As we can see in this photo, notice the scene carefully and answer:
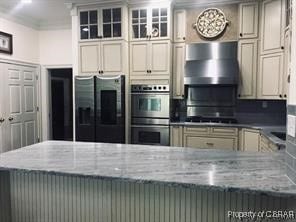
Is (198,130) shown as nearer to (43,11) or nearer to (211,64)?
(211,64)

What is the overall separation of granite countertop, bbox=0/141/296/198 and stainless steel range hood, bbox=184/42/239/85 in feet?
7.38

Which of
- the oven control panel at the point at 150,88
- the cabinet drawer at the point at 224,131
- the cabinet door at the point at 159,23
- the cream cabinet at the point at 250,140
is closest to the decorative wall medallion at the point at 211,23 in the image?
the cabinet door at the point at 159,23

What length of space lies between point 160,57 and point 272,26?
69.7 inches

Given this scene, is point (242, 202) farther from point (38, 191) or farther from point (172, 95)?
point (172, 95)

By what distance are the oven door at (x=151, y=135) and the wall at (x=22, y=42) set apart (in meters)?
2.75

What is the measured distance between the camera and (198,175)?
1.49 meters

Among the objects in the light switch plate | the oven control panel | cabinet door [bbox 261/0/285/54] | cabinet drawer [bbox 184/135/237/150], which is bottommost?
cabinet drawer [bbox 184/135/237/150]

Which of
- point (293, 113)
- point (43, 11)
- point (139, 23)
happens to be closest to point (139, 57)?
point (139, 23)

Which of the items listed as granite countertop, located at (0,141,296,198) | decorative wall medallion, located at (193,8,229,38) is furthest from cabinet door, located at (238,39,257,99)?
granite countertop, located at (0,141,296,198)

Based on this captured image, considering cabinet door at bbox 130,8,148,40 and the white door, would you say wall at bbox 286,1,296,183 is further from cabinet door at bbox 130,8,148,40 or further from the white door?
the white door

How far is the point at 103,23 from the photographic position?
429 cm

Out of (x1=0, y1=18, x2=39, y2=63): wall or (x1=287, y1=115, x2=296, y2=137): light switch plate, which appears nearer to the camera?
(x1=287, y1=115, x2=296, y2=137): light switch plate

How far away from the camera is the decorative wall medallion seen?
420 centimetres

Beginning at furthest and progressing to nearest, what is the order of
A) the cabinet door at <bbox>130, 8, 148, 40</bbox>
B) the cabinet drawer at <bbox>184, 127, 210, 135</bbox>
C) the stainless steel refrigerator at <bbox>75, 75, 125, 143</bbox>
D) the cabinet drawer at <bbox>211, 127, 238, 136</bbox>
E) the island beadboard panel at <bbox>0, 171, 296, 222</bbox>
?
the cabinet door at <bbox>130, 8, 148, 40</bbox>, the stainless steel refrigerator at <bbox>75, 75, 125, 143</bbox>, the cabinet drawer at <bbox>184, 127, 210, 135</bbox>, the cabinet drawer at <bbox>211, 127, 238, 136</bbox>, the island beadboard panel at <bbox>0, 171, 296, 222</bbox>
